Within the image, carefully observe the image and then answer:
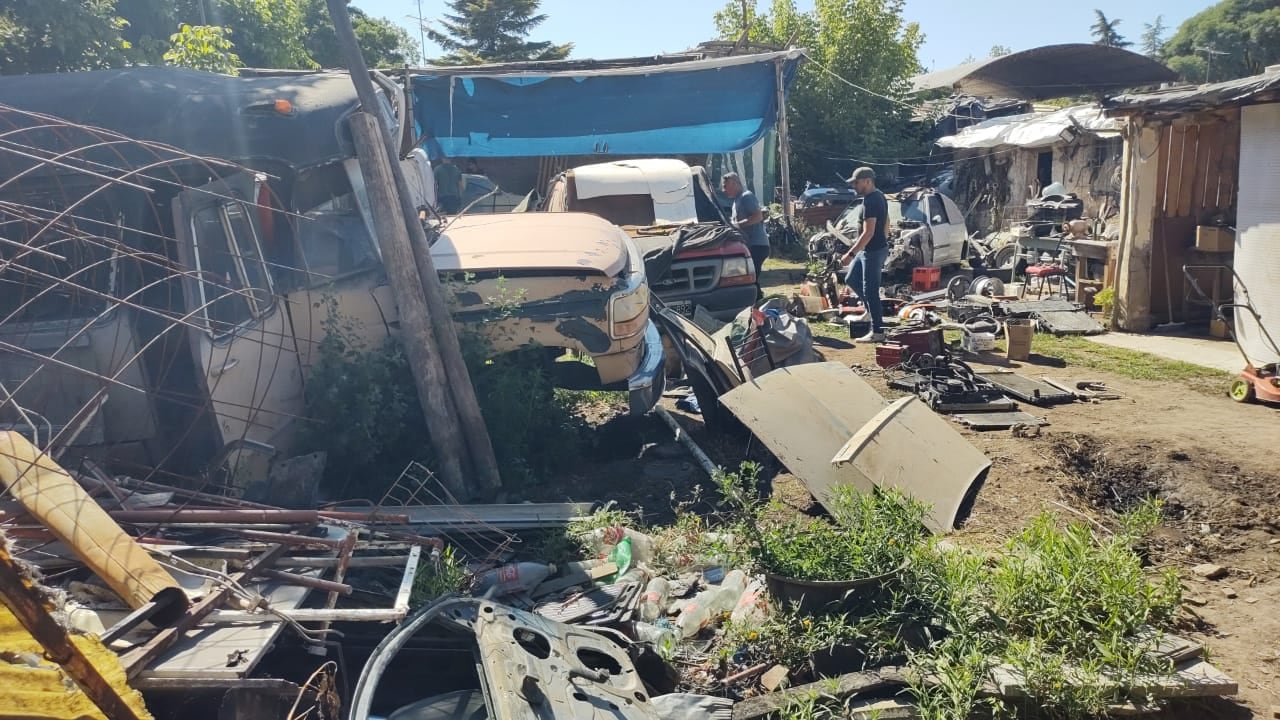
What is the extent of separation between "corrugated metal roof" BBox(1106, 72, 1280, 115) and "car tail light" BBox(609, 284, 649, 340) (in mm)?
5837

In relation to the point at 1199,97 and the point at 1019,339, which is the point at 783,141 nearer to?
the point at 1019,339

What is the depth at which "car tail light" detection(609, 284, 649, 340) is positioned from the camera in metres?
5.33

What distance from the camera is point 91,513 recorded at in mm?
3121

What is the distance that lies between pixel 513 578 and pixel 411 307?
1793mm

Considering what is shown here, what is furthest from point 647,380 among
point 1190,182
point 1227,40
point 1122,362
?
point 1227,40

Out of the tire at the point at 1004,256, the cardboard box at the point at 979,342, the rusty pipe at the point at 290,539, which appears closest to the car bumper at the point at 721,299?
the cardboard box at the point at 979,342

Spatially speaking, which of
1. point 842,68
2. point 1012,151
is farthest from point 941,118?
point 1012,151

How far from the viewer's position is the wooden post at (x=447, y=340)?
16.8 ft

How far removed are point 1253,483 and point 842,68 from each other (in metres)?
22.3

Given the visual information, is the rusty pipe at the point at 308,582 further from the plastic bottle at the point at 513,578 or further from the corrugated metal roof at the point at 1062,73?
the corrugated metal roof at the point at 1062,73

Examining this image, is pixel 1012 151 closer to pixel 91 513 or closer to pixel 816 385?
pixel 816 385

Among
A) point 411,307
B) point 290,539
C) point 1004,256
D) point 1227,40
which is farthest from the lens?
point 1227,40

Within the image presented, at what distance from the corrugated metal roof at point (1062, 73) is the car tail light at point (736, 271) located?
41.9 ft

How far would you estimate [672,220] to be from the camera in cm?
1037
